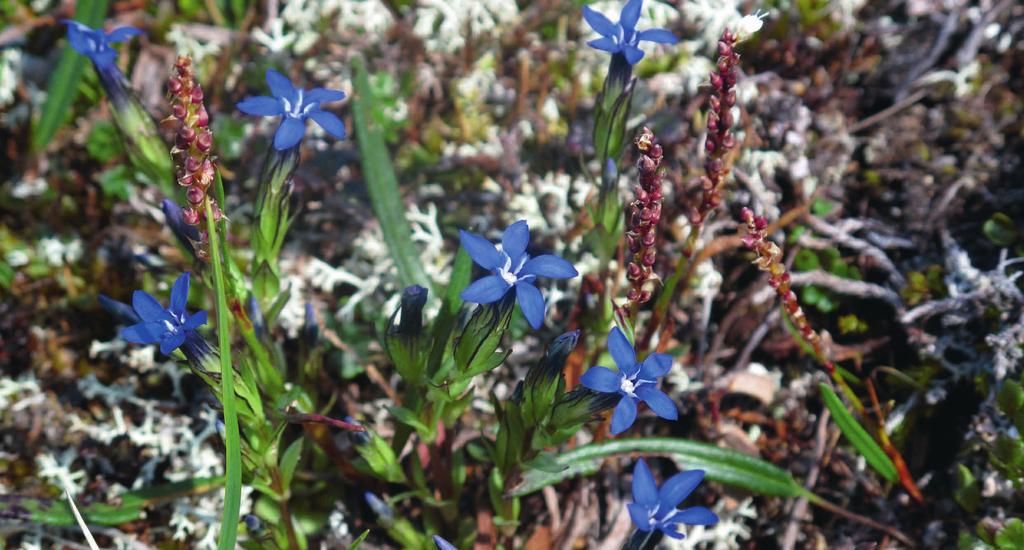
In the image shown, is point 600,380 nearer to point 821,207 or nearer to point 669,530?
point 669,530

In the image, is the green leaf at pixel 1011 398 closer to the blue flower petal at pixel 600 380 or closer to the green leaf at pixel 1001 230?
the green leaf at pixel 1001 230

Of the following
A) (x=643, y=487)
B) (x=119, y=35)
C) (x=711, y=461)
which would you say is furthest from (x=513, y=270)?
(x=119, y=35)

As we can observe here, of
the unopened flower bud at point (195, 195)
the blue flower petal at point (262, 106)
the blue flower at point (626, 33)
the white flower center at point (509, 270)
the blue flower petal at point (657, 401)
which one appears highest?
the blue flower at point (626, 33)

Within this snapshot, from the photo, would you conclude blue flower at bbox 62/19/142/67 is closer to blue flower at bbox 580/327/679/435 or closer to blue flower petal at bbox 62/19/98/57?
blue flower petal at bbox 62/19/98/57

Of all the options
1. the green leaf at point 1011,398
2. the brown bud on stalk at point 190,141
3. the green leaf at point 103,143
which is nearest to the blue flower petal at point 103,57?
the brown bud on stalk at point 190,141

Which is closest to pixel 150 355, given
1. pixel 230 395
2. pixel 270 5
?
pixel 230 395

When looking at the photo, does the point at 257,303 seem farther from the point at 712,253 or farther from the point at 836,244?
the point at 836,244
